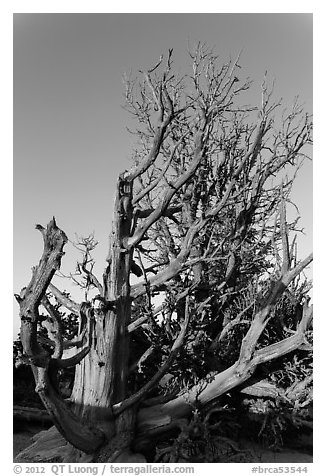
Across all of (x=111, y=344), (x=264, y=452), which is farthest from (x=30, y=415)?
(x=264, y=452)

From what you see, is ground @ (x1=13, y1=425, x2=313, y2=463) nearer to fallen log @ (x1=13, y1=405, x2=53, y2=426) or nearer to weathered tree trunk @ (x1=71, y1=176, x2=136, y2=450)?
fallen log @ (x1=13, y1=405, x2=53, y2=426)

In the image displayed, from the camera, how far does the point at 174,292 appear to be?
735 centimetres

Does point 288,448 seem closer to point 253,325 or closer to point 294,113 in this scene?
point 253,325

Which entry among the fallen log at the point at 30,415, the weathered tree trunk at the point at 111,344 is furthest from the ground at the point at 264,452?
the weathered tree trunk at the point at 111,344

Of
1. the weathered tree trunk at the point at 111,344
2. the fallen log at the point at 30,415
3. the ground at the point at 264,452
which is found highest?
the weathered tree trunk at the point at 111,344

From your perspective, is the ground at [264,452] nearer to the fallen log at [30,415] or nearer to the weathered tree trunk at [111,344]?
the fallen log at [30,415]

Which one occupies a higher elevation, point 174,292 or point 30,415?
point 174,292

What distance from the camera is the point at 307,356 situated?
6.70m

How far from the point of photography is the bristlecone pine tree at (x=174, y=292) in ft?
19.1

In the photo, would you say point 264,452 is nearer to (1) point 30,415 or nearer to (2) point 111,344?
(2) point 111,344

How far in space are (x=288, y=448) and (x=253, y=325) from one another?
1.75 metres

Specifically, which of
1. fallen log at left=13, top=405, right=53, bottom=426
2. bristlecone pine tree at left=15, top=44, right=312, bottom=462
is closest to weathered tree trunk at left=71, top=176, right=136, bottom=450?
bristlecone pine tree at left=15, top=44, right=312, bottom=462

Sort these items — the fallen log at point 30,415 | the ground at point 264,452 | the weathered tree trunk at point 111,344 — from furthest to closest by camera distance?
Answer: 1. the fallen log at point 30,415
2. the weathered tree trunk at point 111,344
3. the ground at point 264,452
